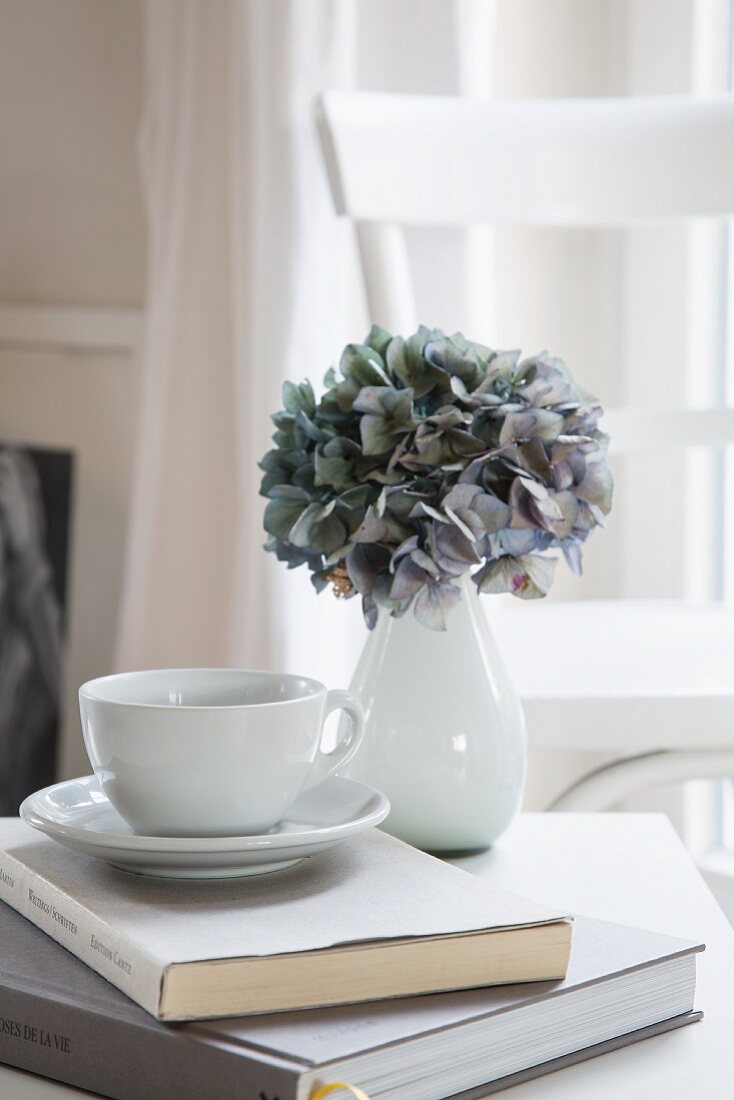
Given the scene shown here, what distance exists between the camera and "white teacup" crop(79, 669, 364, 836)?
442mm

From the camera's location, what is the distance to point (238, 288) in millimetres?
1341

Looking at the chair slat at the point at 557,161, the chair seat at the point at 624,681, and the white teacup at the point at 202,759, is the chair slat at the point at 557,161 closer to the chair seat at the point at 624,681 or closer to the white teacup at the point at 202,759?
the chair seat at the point at 624,681

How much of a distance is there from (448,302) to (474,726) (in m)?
0.70

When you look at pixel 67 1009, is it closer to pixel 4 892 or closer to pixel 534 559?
pixel 4 892

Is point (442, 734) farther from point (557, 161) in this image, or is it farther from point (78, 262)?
point (78, 262)

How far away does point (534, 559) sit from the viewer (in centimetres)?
58

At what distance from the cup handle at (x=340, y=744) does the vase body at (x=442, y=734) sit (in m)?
0.09

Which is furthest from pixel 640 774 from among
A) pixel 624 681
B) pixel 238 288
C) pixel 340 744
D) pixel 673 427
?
pixel 238 288

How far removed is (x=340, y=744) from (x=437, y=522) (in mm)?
112

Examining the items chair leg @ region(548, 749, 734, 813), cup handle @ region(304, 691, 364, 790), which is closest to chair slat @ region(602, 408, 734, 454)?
chair leg @ region(548, 749, 734, 813)

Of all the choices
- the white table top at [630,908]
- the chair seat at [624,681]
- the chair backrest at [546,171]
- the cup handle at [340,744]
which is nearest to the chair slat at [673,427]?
the chair backrest at [546,171]

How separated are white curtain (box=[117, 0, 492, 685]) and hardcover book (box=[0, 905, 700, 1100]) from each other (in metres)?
0.85

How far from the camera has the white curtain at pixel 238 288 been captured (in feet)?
4.13

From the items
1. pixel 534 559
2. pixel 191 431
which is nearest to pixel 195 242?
pixel 191 431
